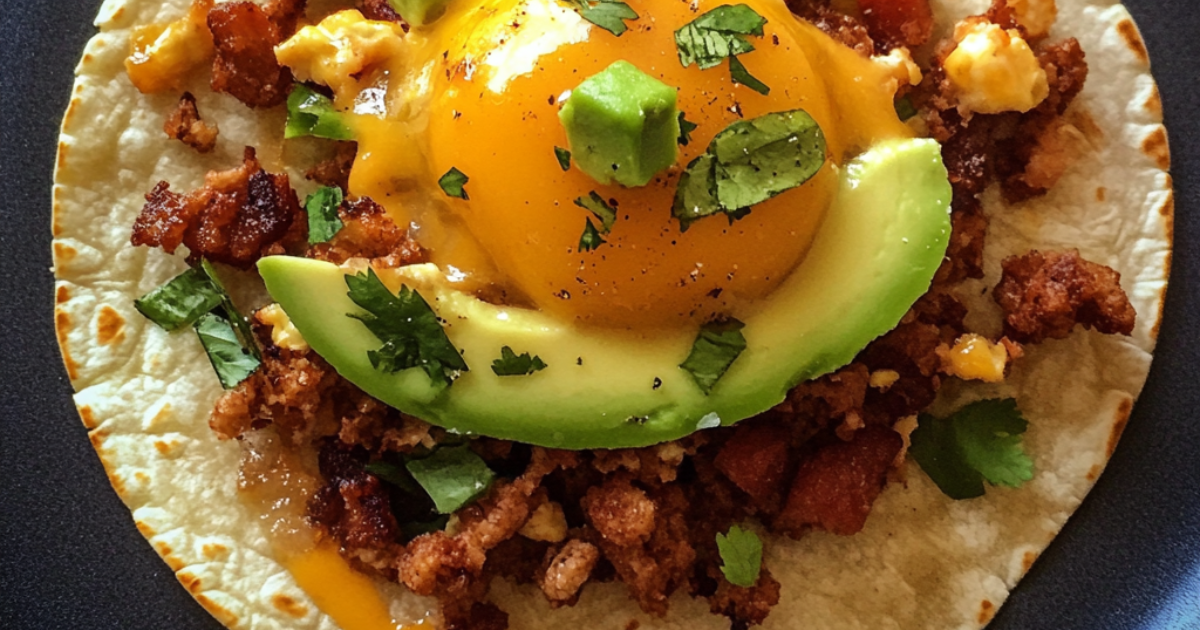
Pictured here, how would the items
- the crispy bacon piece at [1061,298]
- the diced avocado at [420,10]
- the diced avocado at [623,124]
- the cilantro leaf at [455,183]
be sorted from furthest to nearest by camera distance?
the crispy bacon piece at [1061,298] → the diced avocado at [420,10] → the cilantro leaf at [455,183] → the diced avocado at [623,124]

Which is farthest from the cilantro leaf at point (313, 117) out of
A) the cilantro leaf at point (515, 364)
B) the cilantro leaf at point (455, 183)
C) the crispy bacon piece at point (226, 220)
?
the cilantro leaf at point (515, 364)

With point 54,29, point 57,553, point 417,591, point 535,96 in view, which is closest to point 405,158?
point 535,96

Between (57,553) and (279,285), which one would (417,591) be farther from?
(57,553)

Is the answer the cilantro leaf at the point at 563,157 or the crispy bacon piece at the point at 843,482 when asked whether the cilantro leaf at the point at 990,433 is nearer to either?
the crispy bacon piece at the point at 843,482

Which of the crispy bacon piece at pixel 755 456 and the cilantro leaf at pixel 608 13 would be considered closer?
the cilantro leaf at pixel 608 13

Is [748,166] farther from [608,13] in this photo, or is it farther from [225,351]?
[225,351]

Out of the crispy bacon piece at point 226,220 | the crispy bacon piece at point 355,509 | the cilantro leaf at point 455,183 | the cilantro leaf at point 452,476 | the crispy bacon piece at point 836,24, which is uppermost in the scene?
the crispy bacon piece at point 836,24

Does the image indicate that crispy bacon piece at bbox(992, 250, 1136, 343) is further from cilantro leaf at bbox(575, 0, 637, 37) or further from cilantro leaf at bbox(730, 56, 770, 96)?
cilantro leaf at bbox(575, 0, 637, 37)
